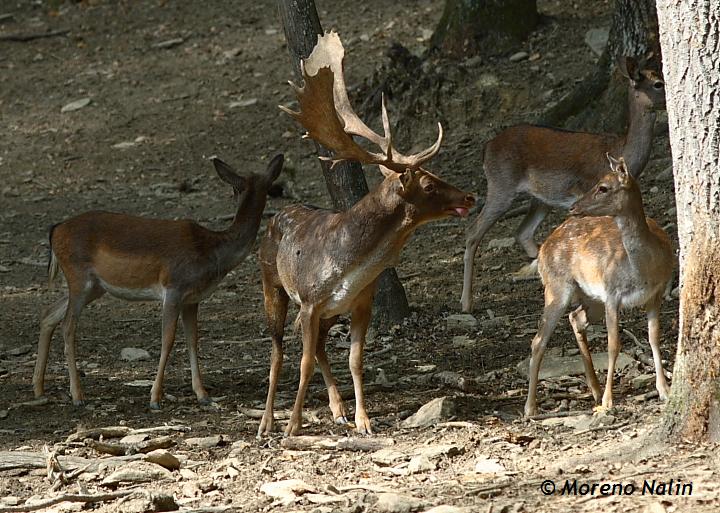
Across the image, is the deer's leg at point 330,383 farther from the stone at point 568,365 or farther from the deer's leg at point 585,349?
the deer's leg at point 585,349

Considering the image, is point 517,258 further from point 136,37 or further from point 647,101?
point 136,37

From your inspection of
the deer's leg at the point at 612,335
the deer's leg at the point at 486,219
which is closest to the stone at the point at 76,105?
the deer's leg at the point at 486,219

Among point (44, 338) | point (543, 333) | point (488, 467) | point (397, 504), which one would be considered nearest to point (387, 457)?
point (488, 467)

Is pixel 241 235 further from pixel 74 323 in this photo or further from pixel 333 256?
pixel 333 256

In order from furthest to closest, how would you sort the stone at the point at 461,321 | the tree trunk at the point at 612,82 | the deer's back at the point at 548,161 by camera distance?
the tree trunk at the point at 612,82 < the deer's back at the point at 548,161 < the stone at the point at 461,321

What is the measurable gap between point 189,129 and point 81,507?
1098 centimetres

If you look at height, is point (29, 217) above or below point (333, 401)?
above

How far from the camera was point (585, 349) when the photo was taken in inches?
317

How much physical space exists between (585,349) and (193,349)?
2933mm

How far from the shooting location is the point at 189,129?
16.6 meters

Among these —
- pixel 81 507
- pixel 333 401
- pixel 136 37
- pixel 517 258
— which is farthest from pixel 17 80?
pixel 81 507

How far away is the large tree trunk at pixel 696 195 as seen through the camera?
5.51m

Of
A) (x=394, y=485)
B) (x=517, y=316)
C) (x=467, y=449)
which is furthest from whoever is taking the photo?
(x=517, y=316)

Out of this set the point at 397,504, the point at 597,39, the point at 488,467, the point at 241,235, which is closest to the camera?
the point at 397,504
